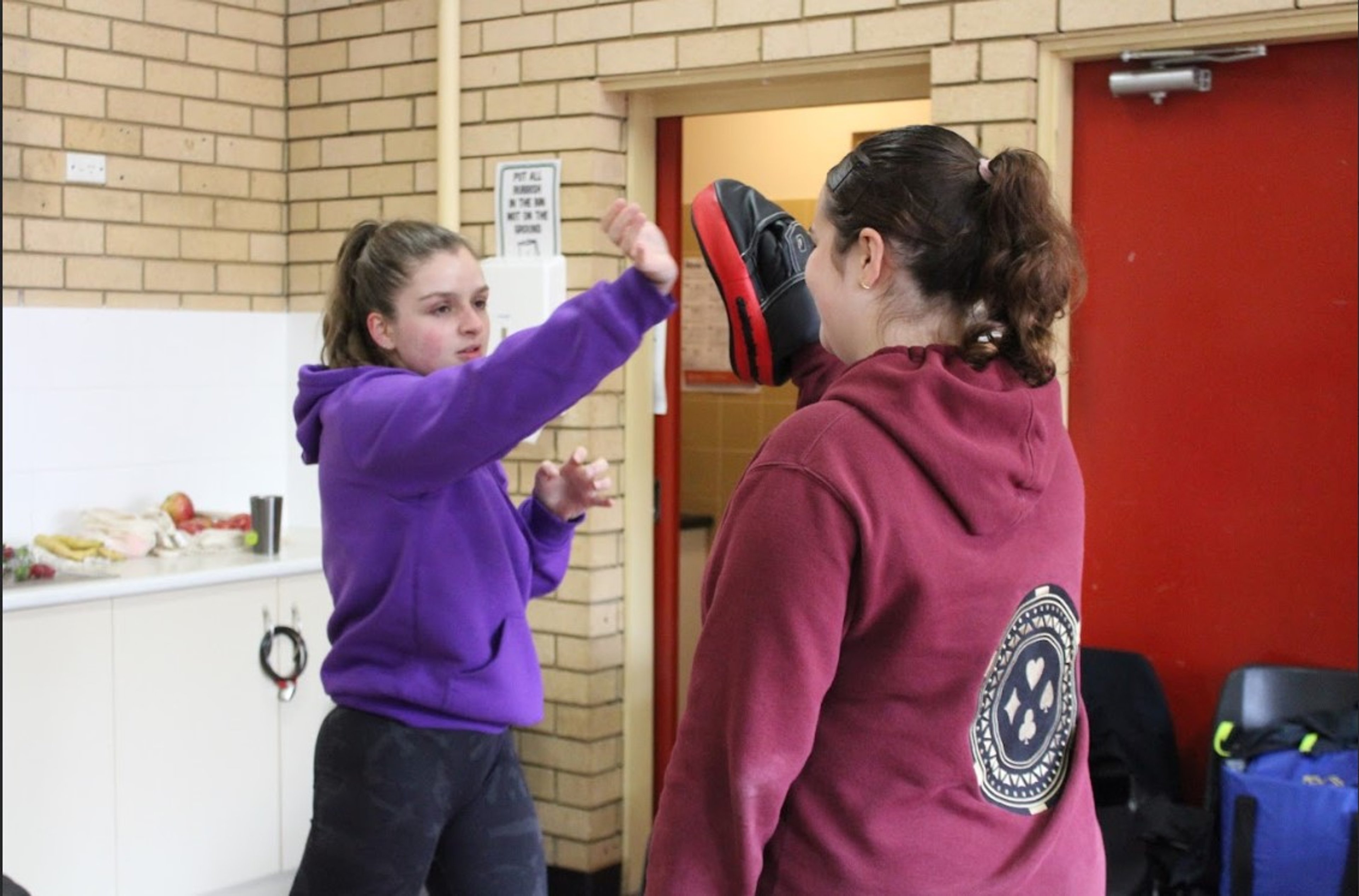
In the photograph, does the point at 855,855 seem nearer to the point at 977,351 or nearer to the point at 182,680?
the point at 977,351

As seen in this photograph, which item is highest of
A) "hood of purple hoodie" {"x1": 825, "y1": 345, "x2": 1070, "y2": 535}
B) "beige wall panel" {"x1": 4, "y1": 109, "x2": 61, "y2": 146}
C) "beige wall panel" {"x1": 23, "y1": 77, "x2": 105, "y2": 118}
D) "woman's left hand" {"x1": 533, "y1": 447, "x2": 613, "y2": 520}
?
"beige wall panel" {"x1": 23, "y1": 77, "x2": 105, "y2": 118}

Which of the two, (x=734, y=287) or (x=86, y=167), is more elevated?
(x=86, y=167)

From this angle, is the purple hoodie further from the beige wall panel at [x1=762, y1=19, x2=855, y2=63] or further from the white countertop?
the beige wall panel at [x1=762, y1=19, x2=855, y2=63]

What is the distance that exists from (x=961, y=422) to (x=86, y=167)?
3460mm

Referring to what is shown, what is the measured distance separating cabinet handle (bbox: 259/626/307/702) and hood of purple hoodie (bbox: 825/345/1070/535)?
291cm

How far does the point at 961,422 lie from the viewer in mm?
1475

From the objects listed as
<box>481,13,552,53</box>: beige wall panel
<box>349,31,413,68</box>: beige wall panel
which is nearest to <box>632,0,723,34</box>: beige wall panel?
<box>481,13,552,53</box>: beige wall panel

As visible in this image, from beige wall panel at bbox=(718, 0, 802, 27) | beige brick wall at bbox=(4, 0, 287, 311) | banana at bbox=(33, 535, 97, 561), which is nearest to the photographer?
beige wall panel at bbox=(718, 0, 802, 27)

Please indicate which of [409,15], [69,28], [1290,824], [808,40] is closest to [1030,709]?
[1290,824]

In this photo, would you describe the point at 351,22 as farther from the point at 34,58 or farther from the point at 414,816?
the point at 414,816

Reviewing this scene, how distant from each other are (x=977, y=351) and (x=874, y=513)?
0.68ft

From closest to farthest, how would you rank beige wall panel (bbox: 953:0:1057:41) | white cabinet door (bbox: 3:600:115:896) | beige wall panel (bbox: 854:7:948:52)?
beige wall panel (bbox: 953:0:1057:41)
beige wall panel (bbox: 854:7:948:52)
white cabinet door (bbox: 3:600:115:896)

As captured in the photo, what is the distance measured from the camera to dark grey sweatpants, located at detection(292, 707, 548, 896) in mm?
2330

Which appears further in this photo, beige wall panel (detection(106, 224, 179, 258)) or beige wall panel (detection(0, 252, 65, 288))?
beige wall panel (detection(106, 224, 179, 258))
